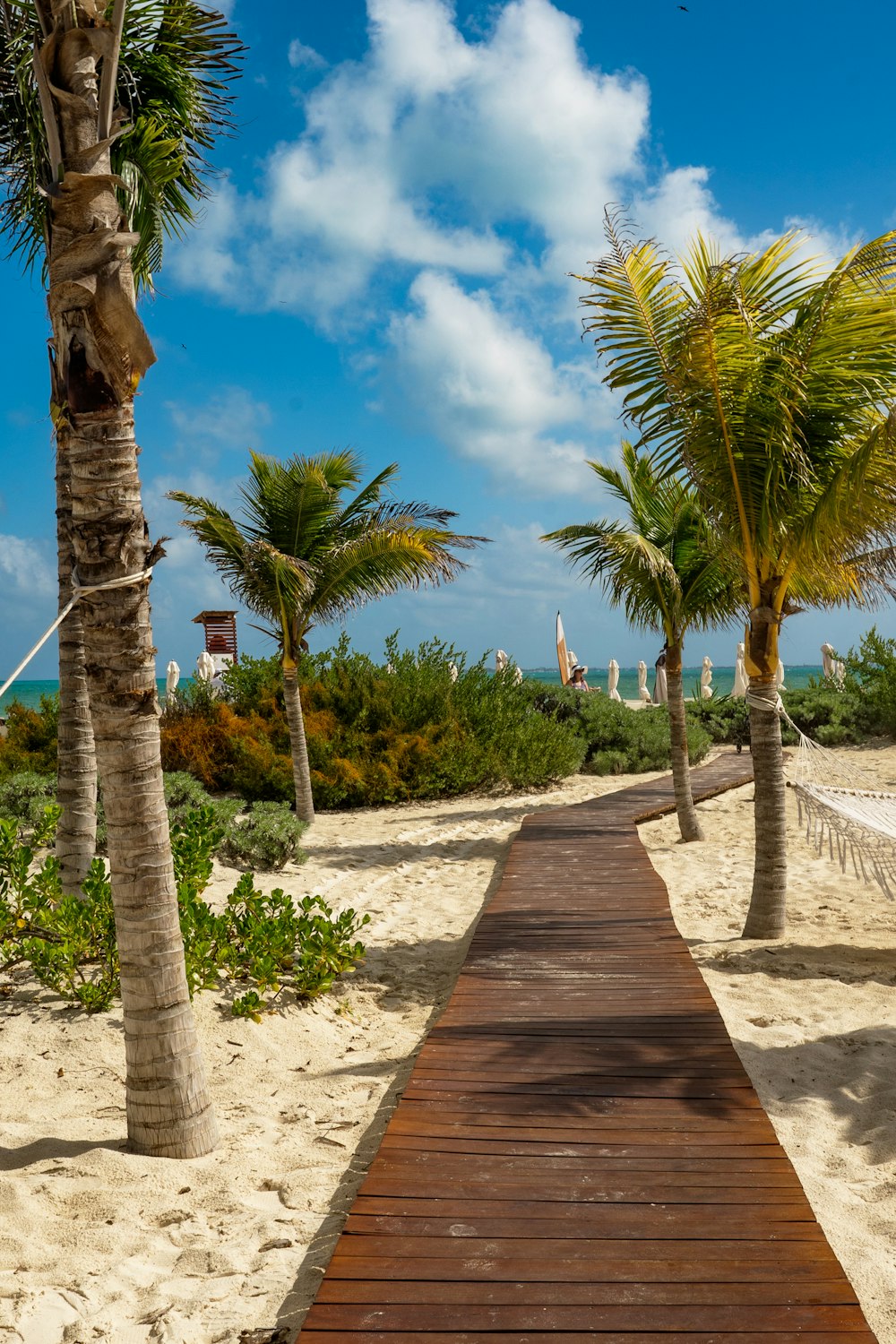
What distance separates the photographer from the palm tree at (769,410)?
5715 millimetres

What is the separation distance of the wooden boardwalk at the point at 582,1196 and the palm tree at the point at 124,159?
2686 millimetres

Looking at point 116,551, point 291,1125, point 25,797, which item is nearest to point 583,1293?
point 291,1125

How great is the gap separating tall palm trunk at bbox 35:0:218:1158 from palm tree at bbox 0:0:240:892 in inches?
93.1

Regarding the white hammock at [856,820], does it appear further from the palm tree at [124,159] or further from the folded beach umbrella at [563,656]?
the folded beach umbrella at [563,656]

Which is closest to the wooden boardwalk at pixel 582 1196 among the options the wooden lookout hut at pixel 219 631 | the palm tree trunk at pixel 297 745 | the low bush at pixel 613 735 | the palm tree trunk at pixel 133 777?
the palm tree trunk at pixel 133 777

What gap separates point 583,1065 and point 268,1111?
1329mm

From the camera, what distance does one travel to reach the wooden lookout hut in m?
22.7

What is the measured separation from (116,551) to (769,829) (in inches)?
195

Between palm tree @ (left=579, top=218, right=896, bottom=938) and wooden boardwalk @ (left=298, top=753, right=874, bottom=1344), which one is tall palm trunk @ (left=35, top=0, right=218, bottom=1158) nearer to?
wooden boardwalk @ (left=298, top=753, right=874, bottom=1344)

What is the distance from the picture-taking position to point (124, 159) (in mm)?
7148

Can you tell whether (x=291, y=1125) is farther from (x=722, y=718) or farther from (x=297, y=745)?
(x=722, y=718)

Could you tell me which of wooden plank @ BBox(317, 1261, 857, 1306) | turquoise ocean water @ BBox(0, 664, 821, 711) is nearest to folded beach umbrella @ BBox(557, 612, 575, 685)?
turquoise ocean water @ BBox(0, 664, 821, 711)

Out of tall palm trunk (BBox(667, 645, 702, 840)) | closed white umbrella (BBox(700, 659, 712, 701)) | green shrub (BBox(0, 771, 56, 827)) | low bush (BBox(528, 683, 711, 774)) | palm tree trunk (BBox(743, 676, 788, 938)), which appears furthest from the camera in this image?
closed white umbrella (BBox(700, 659, 712, 701))

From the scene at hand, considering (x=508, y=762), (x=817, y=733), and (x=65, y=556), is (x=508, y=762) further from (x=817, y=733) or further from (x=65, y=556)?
(x=65, y=556)
